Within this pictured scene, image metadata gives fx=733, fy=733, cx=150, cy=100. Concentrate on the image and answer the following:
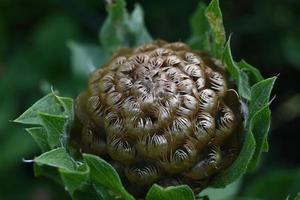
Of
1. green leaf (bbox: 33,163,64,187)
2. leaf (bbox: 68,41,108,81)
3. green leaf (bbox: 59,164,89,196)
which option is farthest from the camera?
leaf (bbox: 68,41,108,81)

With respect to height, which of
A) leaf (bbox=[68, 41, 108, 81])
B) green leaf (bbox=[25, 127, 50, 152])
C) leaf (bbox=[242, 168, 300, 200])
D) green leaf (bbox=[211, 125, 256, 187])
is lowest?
leaf (bbox=[242, 168, 300, 200])

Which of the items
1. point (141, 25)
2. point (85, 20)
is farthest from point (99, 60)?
point (85, 20)

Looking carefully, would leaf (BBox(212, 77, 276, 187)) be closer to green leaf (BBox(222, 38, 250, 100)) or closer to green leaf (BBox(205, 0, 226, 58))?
green leaf (BBox(222, 38, 250, 100))

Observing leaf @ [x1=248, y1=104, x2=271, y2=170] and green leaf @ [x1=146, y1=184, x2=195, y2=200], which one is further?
leaf @ [x1=248, y1=104, x2=271, y2=170]

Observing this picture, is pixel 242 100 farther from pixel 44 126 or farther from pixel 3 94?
pixel 3 94

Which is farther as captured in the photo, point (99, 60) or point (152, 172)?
point (99, 60)

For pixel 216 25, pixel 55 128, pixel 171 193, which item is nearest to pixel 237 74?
pixel 216 25

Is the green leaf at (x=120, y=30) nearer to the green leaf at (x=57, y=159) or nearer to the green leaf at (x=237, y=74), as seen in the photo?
the green leaf at (x=237, y=74)

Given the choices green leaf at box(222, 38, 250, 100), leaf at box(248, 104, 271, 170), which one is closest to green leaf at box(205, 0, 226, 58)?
green leaf at box(222, 38, 250, 100)
